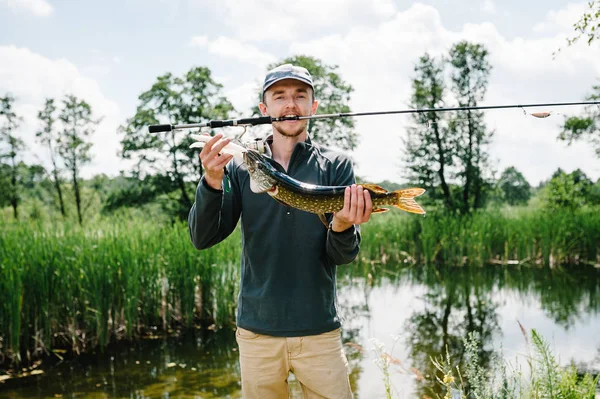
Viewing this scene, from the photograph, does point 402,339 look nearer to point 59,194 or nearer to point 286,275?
point 286,275

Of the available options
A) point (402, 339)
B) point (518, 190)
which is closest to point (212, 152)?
point (402, 339)

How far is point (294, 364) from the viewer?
7.79 ft

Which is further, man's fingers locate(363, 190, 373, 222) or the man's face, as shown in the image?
the man's face

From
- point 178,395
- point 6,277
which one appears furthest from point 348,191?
point 6,277

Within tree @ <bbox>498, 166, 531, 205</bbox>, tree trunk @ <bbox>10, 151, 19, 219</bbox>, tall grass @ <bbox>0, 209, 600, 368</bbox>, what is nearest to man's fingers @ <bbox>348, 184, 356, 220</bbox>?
tall grass @ <bbox>0, 209, 600, 368</bbox>

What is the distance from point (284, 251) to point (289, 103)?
2.58ft

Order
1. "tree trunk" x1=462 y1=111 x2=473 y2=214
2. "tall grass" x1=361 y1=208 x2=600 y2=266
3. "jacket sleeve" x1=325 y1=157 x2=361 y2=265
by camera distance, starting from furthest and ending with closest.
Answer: "tree trunk" x1=462 y1=111 x2=473 y2=214 < "tall grass" x1=361 y1=208 x2=600 y2=266 < "jacket sleeve" x1=325 y1=157 x2=361 y2=265

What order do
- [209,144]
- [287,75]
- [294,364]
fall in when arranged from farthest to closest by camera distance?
[287,75] < [294,364] < [209,144]

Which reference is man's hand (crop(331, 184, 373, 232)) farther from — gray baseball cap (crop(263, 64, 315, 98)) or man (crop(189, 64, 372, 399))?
gray baseball cap (crop(263, 64, 315, 98))

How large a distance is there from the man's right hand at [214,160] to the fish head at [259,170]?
89 millimetres

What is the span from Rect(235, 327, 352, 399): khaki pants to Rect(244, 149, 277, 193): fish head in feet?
2.53

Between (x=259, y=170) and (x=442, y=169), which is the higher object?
(x=442, y=169)

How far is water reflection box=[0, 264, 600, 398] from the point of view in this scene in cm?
567

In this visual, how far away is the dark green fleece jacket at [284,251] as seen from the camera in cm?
233
